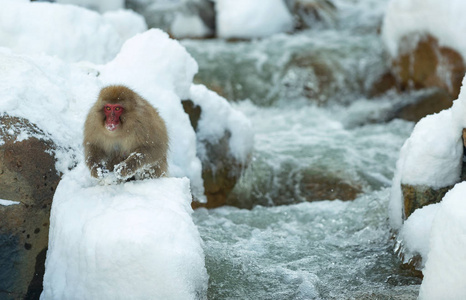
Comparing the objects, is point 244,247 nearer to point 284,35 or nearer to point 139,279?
point 139,279

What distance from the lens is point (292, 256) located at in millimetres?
4324

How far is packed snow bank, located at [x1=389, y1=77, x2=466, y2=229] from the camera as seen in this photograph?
4.12m

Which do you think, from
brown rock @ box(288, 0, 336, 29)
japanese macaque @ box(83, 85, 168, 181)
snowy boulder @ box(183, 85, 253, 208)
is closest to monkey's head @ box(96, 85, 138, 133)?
japanese macaque @ box(83, 85, 168, 181)

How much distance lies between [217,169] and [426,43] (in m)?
4.03

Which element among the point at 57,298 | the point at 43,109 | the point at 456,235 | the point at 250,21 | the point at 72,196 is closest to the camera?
the point at 456,235

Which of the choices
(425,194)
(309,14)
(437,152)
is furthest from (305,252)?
(309,14)

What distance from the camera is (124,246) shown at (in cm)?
296

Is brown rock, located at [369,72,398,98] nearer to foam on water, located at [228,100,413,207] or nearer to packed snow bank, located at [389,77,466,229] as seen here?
foam on water, located at [228,100,413,207]

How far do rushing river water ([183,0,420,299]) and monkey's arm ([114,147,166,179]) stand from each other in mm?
906

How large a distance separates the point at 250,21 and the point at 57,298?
7949 mm

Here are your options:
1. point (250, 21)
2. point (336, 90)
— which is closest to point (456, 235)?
point (336, 90)

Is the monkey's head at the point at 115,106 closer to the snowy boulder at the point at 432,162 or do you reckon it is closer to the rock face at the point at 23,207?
the rock face at the point at 23,207

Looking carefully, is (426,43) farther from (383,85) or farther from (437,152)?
(437,152)

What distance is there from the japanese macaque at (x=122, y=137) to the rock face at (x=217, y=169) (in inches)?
65.5
